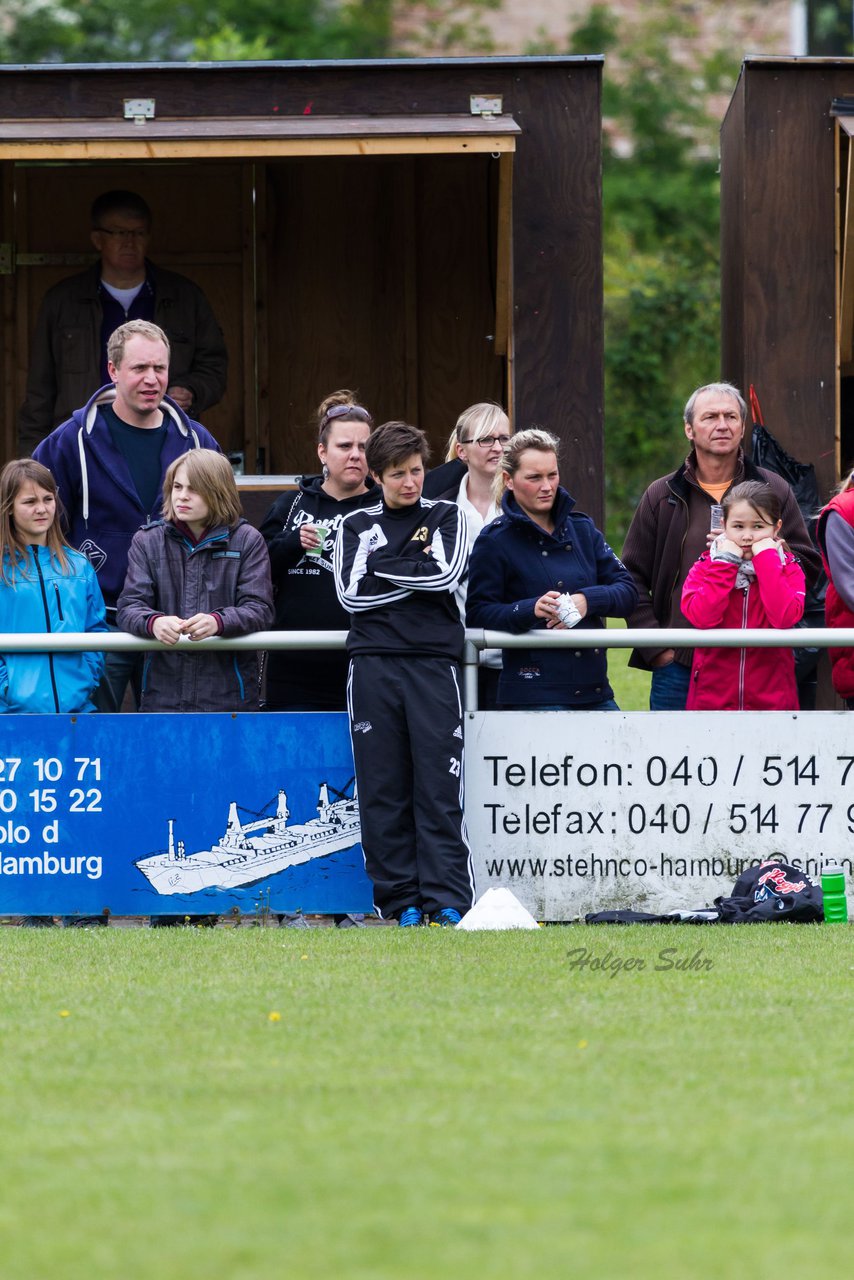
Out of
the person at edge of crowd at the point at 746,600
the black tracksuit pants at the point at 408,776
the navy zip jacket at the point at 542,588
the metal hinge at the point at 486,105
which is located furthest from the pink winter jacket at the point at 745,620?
the metal hinge at the point at 486,105

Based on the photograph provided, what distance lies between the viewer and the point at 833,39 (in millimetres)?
35312

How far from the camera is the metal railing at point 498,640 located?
299 inches

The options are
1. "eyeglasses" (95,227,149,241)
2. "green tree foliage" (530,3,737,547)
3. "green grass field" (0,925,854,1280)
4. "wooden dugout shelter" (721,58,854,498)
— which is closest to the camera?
"green grass field" (0,925,854,1280)

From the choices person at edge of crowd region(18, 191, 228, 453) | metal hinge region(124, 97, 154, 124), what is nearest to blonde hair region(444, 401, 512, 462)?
metal hinge region(124, 97, 154, 124)

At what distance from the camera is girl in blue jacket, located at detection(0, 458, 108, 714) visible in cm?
778

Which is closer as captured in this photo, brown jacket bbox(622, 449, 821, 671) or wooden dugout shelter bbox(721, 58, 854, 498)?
A: brown jacket bbox(622, 449, 821, 671)

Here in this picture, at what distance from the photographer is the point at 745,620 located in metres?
7.89

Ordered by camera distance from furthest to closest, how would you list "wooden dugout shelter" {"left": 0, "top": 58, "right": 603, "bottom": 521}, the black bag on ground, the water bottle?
"wooden dugout shelter" {"left": 0, "top": 58, "right": 603, "bottom": 521} < the water bottle < the black bag on ground

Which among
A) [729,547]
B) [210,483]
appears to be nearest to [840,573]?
[729,547]

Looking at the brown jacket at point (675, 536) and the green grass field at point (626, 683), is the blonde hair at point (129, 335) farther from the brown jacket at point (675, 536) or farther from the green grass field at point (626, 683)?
the green grass field at point (626, 683)

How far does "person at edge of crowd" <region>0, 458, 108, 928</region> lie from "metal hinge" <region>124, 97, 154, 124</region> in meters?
2.73

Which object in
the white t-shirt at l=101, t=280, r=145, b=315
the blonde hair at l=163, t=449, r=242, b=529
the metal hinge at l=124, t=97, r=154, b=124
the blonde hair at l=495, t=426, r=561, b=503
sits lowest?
the blonde hair at l=163, t=449, r=242, b=529

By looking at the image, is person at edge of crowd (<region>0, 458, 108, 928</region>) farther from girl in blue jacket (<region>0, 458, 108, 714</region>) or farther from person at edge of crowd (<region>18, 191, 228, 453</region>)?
person at edge of crowd (<region>18, 191, 228, 453</region>)

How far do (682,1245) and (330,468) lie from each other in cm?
503
